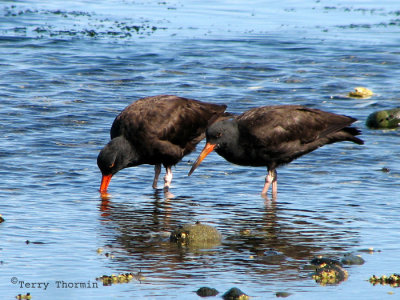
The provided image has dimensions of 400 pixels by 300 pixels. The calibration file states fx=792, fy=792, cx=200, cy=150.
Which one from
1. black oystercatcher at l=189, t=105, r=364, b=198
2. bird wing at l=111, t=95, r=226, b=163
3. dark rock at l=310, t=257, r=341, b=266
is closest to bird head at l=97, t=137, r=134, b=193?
bird wing at l=111, t=95, r=226, b=163

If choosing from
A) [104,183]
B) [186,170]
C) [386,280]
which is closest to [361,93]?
[186,170]

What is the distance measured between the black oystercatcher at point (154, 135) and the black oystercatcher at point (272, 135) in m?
0.79

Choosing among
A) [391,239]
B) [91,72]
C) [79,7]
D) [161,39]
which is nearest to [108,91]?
[91,72]

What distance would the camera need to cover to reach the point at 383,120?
13305 millimetres

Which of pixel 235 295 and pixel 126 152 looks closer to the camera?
pixel 235 295

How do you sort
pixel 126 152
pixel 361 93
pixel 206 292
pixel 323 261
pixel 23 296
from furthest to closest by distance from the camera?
1. pixel 361 93
2. pixel 126 152
3. pixel 323 261
4. pixel 206 292
5. pixel 23 296

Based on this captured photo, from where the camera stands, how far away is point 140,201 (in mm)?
9609

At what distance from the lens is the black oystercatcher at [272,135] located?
9.77 m

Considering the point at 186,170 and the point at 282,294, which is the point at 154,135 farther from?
the point at 282,294

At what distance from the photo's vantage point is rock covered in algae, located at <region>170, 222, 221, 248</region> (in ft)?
25.0

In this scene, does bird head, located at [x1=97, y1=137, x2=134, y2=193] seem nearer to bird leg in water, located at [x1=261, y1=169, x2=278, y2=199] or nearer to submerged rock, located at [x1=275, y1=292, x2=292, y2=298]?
bird leg in water, located at [x1=261, y1=169, x2=278, y2=199]

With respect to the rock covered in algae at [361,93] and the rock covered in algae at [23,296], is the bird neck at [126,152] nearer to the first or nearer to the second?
the rock covered in algae at [23,296]

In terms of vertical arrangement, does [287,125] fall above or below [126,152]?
above

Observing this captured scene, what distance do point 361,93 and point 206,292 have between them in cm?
998
